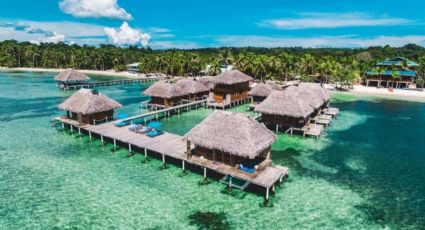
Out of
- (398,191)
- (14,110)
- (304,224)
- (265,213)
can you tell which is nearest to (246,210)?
(265,213)

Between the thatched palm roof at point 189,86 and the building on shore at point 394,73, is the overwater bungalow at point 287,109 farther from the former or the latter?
the building on shore at point 394,73

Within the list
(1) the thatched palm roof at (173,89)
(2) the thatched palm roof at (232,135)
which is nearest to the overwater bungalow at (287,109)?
(2) the thatched palm roof at (232,135)

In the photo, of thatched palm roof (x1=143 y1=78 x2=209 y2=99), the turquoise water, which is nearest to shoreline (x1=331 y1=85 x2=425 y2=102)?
the turquoise water

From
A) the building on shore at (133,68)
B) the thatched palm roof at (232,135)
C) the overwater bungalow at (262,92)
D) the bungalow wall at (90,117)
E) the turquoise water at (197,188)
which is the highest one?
the building on shore at (133,68)

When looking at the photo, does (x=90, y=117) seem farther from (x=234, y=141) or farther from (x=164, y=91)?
(x=234, y=141)

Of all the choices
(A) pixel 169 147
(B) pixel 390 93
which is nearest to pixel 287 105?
(A) pixel 169 147

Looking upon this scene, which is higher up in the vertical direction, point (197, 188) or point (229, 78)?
point (229, 78)

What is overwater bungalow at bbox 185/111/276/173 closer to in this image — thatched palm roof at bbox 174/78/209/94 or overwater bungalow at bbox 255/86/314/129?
overwater bungalow at bbox 255/86/314/129

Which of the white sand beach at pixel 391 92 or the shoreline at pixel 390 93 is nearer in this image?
the shoreline at pixel 390 93
